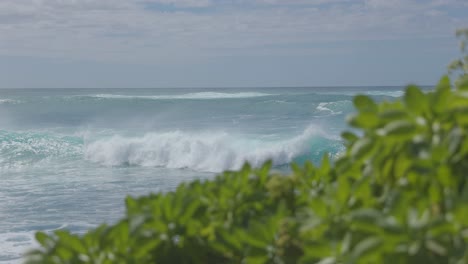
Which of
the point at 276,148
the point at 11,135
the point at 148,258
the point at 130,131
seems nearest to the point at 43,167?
the point at 276,148

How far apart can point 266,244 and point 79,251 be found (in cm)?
43

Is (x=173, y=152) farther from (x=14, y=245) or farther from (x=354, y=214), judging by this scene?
(x=354, y=214)

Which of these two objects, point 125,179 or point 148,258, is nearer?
point 148,258

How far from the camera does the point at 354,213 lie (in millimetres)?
1228

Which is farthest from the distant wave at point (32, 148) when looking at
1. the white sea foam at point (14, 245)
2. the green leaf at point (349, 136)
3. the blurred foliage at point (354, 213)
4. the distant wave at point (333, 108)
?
the green leaf at point (349, 136)

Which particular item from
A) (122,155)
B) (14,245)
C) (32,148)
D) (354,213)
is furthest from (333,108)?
(354,213)

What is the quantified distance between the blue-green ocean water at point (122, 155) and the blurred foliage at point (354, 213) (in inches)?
12.1

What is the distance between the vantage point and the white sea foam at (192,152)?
2028cm

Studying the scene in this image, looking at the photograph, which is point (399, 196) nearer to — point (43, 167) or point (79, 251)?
point (79, 251)

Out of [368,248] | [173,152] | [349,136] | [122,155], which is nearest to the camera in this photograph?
[368,248]

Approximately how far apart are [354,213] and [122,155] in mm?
20194

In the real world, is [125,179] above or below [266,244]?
below

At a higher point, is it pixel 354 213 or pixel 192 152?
→ pixel 354 213

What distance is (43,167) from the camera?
18.8m
